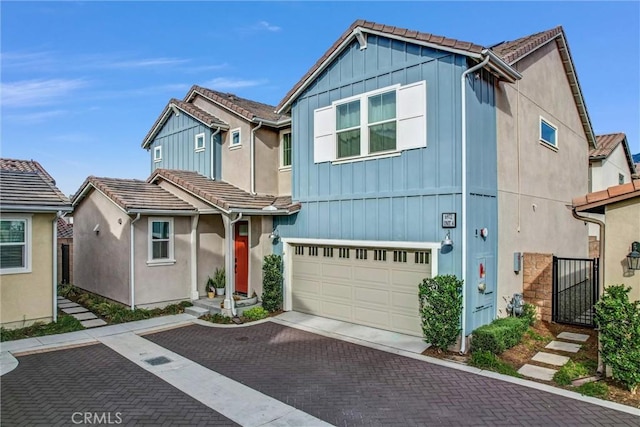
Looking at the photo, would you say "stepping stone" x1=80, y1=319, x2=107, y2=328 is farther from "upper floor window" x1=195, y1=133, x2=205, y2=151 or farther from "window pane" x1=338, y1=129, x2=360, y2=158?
"window pane" x1=338, y1=129, x2=360, y2=158

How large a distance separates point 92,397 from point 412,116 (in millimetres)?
8514

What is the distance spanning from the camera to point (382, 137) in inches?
372

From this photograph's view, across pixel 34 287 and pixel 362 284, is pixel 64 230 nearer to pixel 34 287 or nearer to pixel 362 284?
pixel 34 287

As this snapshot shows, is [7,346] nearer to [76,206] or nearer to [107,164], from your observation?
[76,206]

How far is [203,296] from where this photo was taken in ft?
42.9

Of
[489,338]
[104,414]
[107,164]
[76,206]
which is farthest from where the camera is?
[107,164]

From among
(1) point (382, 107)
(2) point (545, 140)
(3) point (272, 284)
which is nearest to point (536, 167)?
(2) point (545, 140)

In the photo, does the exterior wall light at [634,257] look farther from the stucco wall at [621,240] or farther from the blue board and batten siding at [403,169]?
the blue board and batten siding at [403,169]

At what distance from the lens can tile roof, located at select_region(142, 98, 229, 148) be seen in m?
14.3

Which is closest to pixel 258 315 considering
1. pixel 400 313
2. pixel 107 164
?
pixel 400 313

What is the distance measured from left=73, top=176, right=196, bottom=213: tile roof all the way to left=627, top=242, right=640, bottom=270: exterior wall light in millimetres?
11496

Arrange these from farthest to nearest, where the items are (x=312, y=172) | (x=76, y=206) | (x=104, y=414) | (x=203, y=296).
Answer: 1. (x=76, y=206)
2. (x=203, y=296)
3. (x=312, y=172)
4. (x=104, y=414)

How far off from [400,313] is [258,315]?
4362mm

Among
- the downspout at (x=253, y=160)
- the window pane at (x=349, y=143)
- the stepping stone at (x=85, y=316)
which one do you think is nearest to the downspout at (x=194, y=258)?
the downspout at (x=253, y=160)
